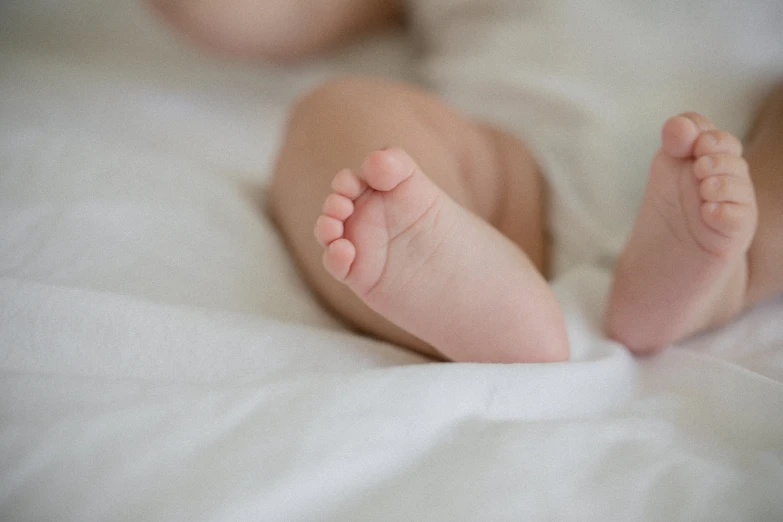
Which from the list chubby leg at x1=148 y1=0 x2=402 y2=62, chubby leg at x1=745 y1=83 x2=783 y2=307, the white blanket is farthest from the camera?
chubby leg at x1=148 y1=0 x2=402 y2=62

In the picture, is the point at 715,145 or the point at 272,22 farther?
the point at 272,22

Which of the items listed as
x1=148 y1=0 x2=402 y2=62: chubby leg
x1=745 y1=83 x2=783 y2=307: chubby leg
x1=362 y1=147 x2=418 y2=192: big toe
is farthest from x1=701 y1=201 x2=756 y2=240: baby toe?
x1=148 y1=0 x2=402 y2=62: chubby leg

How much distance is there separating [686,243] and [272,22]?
1.95 ft

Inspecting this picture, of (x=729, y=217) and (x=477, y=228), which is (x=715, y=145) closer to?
(x=729, y=217)

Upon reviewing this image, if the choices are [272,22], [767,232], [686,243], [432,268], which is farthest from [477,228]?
[272,22]

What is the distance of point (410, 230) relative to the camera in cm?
41

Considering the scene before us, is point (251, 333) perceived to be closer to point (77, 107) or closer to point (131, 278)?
point (131, 278)

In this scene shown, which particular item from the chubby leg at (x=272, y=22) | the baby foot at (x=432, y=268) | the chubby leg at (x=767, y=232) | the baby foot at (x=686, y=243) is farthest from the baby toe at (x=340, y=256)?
the chubby leg at (x=272, y=22)

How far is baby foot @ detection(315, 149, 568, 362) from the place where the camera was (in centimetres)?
40

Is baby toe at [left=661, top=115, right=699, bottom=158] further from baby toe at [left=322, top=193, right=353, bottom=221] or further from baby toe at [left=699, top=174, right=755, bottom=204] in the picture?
baby toe at [left=322, top=193, right=353, bottom=221]

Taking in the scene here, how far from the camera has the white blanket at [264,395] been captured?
1.12ft

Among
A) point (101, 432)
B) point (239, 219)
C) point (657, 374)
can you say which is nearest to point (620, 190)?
point (657, 374)

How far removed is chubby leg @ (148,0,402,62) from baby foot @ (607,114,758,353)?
538 millimetres

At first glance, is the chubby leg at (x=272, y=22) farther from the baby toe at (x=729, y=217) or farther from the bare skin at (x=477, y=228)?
the baby toe at (x=729, y=217)
